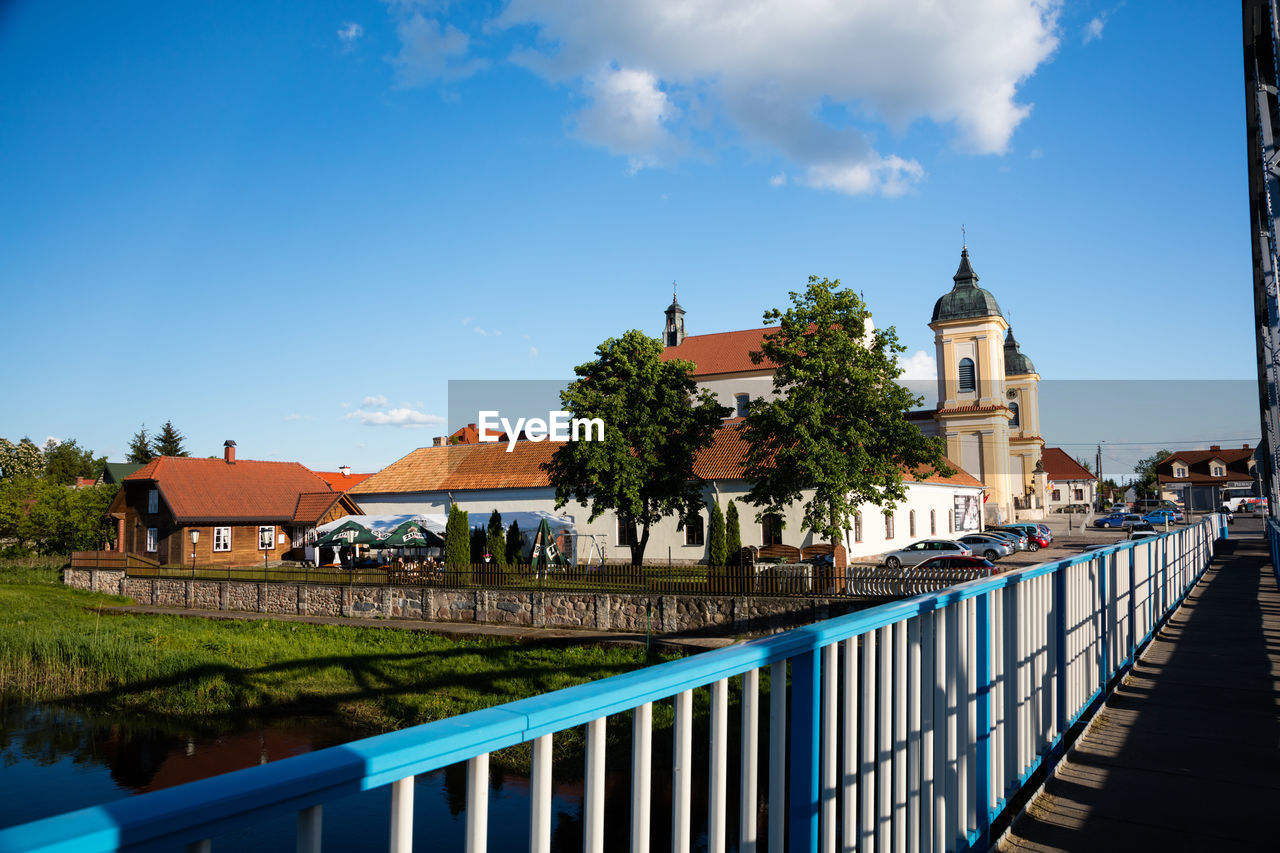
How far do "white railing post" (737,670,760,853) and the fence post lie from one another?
0.23m

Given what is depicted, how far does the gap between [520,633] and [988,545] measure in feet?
69.2

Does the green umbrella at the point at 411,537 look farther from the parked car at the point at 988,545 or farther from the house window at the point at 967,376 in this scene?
the house window at the point at 967,376

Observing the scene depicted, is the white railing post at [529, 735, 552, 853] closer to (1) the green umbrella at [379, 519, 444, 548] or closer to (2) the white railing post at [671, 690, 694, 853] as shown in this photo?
(2) the white railing post at [671, 690, 694, 853]

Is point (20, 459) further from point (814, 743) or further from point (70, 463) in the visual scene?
point (814, 743)

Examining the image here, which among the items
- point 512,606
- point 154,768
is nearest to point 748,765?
point 154,768

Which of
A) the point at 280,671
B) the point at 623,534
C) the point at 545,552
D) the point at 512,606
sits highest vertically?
the point at 623,534

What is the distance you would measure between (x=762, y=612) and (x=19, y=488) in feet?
148

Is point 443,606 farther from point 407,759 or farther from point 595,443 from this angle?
point 407,759

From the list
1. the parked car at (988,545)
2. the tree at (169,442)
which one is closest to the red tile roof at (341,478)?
the tree at (169,442)

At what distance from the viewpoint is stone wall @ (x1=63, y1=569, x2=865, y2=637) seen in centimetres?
2248

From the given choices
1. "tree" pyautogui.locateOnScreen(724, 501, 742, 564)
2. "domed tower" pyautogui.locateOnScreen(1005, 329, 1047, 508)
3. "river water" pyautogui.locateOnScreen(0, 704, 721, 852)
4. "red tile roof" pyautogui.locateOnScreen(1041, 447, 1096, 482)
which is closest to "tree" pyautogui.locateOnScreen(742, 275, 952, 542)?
"tree" pyautogui.locateOnScreen(724, 501, 742, 564)

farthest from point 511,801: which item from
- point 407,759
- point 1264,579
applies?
point 1264,579

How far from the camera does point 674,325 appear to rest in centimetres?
6569

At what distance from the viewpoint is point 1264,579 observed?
762 inches
